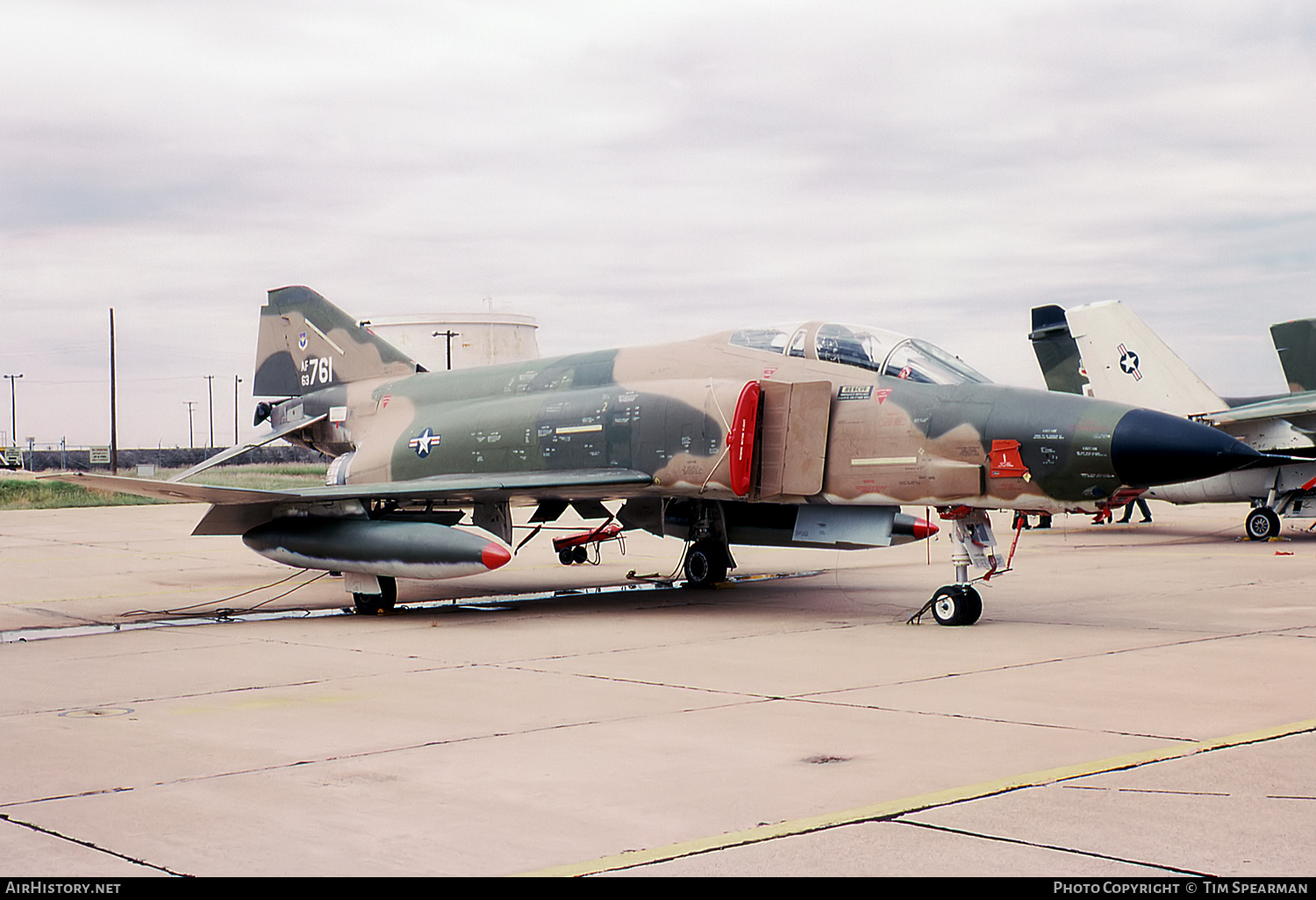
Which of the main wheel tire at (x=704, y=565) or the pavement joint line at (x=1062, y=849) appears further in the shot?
the main wheel tire at (x=704, y=565)

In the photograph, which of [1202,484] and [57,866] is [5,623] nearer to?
[57,866]

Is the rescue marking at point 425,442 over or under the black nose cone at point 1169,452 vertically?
over

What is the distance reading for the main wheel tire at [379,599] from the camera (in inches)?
512

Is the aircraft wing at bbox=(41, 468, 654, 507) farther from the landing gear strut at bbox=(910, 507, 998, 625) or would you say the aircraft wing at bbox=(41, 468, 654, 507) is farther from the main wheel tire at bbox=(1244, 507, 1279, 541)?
the main wheel tire at bbox=(1244, 507, 1279, 541)

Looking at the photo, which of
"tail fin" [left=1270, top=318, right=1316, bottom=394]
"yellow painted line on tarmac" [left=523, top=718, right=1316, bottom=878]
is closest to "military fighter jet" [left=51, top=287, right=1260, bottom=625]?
"yellow painted line on tarmac" [left=523, top=718, right=1316, bottom=878]

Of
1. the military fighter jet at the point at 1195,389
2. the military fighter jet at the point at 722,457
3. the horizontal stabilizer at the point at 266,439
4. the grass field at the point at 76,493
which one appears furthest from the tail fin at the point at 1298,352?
the grass field at the point at 76,493

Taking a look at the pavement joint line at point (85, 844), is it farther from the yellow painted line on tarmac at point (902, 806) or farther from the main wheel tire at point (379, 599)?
the main wheel tire at point (379, 599)

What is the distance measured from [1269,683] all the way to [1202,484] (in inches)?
677

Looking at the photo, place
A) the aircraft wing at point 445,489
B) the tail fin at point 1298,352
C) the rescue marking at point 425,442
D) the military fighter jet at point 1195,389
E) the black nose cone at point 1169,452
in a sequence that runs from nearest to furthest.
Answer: the black nose cone at point 1169,452
the aircraft wing at point 445,489
the rescue marking at point 425,442
the military fighter jet at point 1195,389
the tail fin at point 1298,352

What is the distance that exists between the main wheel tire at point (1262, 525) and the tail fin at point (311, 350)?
49.1 feet

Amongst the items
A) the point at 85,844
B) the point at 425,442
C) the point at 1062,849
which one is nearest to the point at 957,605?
the point at 425,442

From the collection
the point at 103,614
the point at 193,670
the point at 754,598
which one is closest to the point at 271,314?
the point at 103,614

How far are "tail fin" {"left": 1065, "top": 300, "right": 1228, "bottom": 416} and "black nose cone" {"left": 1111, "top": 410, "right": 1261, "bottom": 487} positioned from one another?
1578 centimetres
